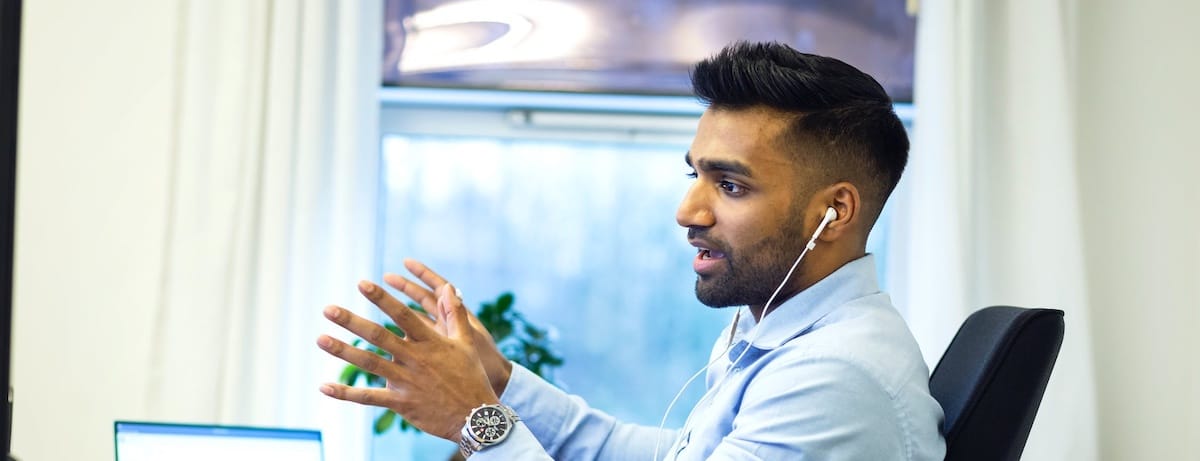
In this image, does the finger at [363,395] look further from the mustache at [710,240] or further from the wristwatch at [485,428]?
the mustache at [710,240]

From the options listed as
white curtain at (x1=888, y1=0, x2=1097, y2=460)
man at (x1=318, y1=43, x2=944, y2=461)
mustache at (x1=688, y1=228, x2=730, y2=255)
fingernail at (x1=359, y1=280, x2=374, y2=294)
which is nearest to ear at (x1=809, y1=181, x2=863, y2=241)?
man at (x1=318, y1=43, x2=944, y2=461)

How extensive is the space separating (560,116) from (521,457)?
1.63m

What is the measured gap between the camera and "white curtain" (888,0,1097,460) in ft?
8.02

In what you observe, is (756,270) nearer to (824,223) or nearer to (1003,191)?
(824,223)

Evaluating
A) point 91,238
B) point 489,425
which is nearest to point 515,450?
point 489,425

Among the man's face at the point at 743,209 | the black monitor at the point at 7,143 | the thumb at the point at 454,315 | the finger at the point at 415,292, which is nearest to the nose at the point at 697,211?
the man's face at the point at 743,209

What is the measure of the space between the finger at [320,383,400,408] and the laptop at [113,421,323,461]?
0.36 meters

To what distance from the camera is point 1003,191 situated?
2543mm

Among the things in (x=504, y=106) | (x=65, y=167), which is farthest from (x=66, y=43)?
(x=504, y=106)

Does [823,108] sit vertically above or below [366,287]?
above

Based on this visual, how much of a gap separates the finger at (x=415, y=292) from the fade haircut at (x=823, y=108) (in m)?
0.48

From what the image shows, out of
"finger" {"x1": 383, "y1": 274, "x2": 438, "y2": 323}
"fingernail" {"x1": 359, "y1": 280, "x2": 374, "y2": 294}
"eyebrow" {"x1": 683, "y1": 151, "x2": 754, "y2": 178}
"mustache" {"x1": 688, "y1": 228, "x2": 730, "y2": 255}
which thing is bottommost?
"finger" {"x1": 383, "y1": 274, "x2": 438, "y2": 323}

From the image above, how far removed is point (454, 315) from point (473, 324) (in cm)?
27

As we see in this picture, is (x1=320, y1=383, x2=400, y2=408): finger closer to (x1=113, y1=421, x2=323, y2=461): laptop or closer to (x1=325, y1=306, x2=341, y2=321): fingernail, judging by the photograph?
(x1=325, y1=306, x2=341, y2=321): fingernail
